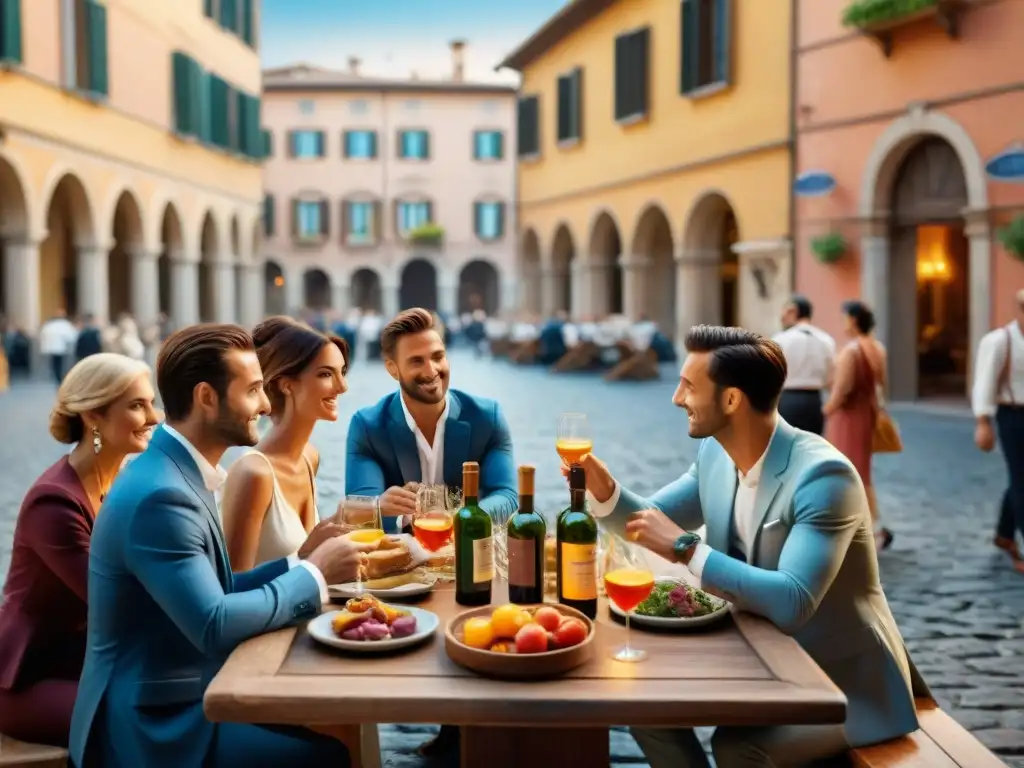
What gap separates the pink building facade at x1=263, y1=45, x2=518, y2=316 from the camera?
43500 millimetres

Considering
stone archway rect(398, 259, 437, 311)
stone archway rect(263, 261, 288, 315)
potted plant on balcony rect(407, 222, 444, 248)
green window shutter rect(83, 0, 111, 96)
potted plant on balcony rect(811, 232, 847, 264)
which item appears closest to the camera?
potted plant on balcony rect(811, 232, 847, 264)

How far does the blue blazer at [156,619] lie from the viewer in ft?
8.23

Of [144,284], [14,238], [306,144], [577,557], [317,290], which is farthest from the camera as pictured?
[317,290]

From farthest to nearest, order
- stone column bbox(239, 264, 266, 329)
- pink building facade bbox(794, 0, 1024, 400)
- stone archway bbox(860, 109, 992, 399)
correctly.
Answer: stone column bbox(239, 264, 266, 329) → stone archway bbox(860, 109, 992, 399) → pink building facade bbox(794, 0, 1024, 400)

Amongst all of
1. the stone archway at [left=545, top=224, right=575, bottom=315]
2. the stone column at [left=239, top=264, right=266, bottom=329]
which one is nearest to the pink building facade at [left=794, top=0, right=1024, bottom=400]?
the stone archway at [left=545, top=224, right=575, bottom=315]

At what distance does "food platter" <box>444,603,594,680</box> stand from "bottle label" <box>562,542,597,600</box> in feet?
0.82

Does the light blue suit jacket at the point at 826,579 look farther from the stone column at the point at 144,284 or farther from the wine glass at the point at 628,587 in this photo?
the stone column at the point at 144,284

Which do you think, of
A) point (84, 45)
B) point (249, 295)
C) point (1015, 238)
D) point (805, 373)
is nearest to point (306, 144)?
point (249, 295)

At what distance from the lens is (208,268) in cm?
3061

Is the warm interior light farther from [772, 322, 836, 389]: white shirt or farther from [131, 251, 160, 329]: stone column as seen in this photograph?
[131, 251, 160, 329]: stone column

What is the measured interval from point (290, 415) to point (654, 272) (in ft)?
68.6

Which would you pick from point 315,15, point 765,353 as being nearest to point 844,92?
point 765,353

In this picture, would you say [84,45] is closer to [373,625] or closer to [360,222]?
[373,625]

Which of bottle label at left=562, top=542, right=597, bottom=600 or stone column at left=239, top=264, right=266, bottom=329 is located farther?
stone column at left=239, top=264, right=266, bottom=329
